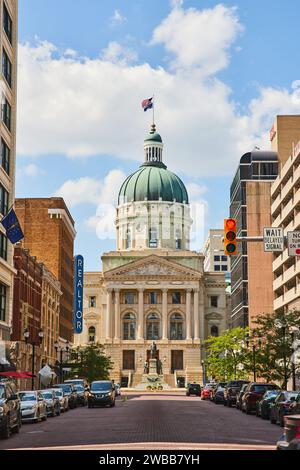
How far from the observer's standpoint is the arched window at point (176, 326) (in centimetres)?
16525

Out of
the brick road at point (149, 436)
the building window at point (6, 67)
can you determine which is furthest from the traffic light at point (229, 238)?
the building window at point (6, 67)

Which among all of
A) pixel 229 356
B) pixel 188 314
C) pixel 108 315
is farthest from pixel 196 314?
pixel 229 356

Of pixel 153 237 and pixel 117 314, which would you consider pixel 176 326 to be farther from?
pixel 153 237

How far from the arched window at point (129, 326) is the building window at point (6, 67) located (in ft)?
346

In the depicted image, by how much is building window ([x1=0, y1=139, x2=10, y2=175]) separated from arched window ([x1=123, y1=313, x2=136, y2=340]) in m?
104

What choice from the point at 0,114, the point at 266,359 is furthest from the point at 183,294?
the point at 0,114

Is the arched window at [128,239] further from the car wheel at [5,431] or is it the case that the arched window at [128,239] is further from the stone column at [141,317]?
the car wheel at [5,431]

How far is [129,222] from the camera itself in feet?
608

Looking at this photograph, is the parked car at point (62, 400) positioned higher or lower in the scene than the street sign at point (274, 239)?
lower

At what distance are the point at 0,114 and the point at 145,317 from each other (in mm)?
108852

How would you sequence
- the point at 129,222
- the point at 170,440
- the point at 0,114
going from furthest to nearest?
the point at 129,222
the point at 0,114
the point at 170,440

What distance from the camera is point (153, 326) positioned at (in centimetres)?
16625
